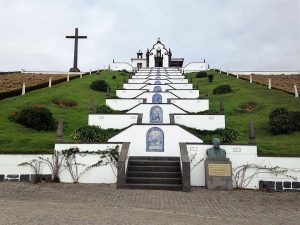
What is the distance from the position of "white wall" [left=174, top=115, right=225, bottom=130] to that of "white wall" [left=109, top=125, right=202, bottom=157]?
17.1 feet

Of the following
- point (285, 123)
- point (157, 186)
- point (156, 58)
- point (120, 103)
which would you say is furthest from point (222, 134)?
point (156, 58)

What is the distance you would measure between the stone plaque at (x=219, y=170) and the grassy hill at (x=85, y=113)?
2.47 m

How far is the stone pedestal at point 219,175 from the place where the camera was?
49.2ft

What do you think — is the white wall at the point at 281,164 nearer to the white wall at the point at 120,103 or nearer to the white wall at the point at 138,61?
the white wall at the point at 120,103

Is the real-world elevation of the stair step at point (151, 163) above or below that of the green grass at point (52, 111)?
below

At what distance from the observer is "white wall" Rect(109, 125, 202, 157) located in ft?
60.2

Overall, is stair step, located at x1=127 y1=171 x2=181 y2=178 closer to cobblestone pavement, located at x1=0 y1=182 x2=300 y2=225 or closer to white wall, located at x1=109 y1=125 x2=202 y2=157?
cobblestone pavement, located at x1=0 y1=182 x2=300 y2=225

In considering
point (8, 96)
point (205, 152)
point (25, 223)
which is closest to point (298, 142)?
point (205, 152)

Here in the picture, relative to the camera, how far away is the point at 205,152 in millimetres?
16391

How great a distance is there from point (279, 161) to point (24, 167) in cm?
1178

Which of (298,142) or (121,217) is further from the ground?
(298,142)

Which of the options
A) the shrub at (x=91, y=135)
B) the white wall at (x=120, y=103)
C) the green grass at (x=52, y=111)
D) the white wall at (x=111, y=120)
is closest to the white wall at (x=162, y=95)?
the white wall at (x=120, y=103)

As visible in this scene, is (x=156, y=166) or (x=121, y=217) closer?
(x=121, y=217)

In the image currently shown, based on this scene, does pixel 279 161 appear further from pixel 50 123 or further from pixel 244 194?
pixel 50 123
